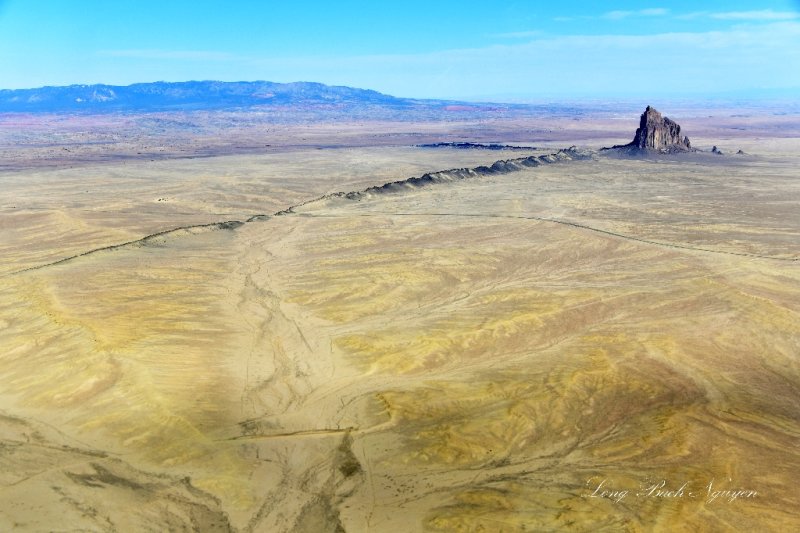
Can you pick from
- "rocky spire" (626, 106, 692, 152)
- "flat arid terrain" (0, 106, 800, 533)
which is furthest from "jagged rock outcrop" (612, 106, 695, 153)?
"flat arid terrain" (0, 106, 800, 533)

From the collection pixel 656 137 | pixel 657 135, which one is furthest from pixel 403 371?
pixel 657 135

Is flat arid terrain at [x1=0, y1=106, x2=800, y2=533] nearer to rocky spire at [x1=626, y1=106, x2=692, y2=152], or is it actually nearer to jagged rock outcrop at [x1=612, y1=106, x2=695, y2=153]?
jagged rock outcrop at [x1=612, y1=106, x2=695, y2=153]

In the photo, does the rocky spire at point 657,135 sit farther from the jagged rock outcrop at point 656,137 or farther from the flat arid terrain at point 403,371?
the flat arid terrain at point 403,371

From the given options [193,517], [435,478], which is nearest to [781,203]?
[435,478]

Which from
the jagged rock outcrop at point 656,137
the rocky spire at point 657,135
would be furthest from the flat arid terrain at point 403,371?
the rocky spire at point 657,135

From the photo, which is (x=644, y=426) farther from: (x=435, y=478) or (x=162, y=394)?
(x=162, y=394)

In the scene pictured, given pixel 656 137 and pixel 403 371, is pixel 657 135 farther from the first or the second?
pixel 403 371
